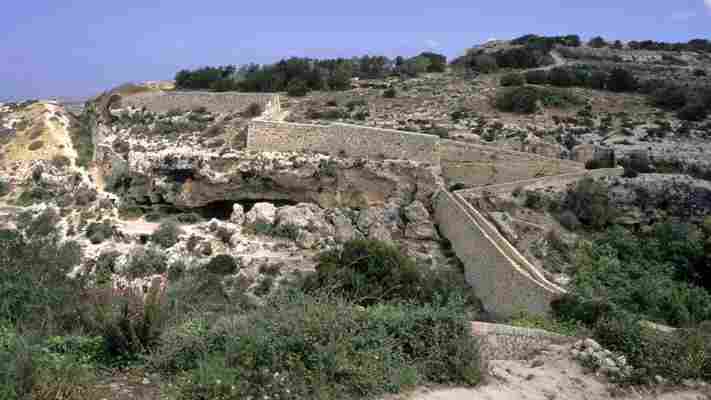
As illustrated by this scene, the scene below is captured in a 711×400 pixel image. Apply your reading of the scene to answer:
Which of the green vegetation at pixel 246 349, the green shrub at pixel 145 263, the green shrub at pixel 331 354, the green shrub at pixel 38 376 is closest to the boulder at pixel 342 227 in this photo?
the green shrub at pixel 145 263

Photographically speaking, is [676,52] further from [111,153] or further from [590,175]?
[111,153]

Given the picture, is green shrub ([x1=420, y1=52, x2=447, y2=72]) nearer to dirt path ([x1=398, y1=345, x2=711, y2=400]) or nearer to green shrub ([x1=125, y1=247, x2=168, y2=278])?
green shrub ([x1=125, y1=247, x2=168, y2=278])

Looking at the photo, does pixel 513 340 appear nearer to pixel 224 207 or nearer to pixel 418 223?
pixel 418 223

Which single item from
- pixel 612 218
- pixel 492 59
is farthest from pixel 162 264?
pixel 492 59

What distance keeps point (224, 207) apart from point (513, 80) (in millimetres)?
18733

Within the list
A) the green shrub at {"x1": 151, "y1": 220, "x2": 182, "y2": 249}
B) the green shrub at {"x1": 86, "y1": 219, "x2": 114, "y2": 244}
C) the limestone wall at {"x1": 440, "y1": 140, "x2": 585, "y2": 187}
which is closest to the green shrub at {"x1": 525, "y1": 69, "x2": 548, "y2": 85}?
the limestone wall at {"x1": 440, "y1": 140, "x2": 585, "y2": 187}

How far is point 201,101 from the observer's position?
99.0ft

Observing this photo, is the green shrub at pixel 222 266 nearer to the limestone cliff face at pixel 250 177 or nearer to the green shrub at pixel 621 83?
the limestone cliff face at pixel 250 177

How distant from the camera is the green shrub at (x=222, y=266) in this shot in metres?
16.2

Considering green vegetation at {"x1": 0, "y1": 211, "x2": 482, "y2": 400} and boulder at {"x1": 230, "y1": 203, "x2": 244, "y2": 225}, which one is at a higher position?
green vegetation at {"x1": 0, "y1": 211, "x2": 482, "y2": 400}

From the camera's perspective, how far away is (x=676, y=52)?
147 feet

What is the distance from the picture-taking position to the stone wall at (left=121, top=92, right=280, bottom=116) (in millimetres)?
28891

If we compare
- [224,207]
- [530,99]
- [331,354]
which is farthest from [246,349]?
[530,99]

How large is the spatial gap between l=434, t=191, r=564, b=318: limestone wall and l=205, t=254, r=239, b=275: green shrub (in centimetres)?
682
